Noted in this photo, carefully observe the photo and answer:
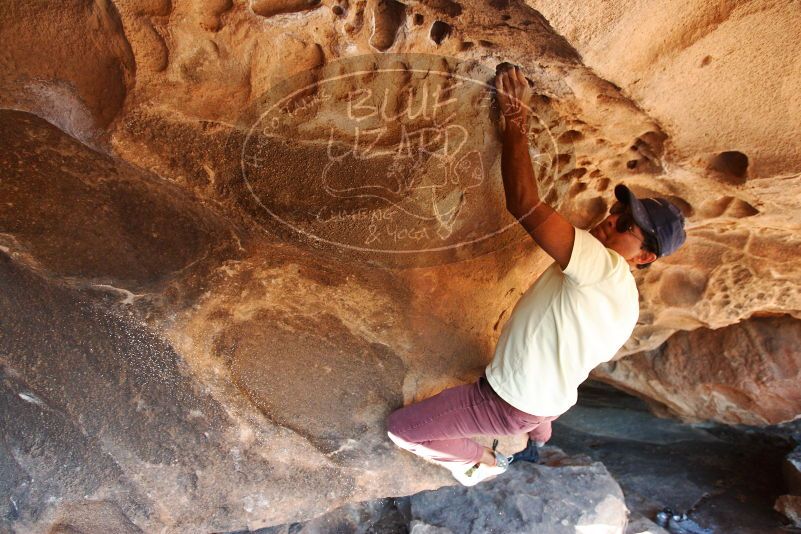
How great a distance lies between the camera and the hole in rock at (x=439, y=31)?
3.73 feet

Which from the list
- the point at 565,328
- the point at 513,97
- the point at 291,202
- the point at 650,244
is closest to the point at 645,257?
the point at 650,244

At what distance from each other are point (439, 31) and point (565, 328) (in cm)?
70

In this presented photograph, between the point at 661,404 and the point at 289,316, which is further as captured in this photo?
the point at 661,404

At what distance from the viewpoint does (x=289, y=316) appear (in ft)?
4.85

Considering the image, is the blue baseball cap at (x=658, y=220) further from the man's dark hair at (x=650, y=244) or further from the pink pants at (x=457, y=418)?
the pink pants at (x=457, y=418)

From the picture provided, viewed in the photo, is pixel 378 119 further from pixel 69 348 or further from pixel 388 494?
pixel 388 494

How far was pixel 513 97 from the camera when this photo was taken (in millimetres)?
1267

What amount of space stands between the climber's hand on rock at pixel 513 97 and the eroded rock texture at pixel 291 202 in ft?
0.12

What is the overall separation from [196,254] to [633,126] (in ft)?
3.50

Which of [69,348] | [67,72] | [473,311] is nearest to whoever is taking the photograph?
[67,72]

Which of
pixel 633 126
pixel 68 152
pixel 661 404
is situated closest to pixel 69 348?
pixel 68 152

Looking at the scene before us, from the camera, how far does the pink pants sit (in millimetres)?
1477

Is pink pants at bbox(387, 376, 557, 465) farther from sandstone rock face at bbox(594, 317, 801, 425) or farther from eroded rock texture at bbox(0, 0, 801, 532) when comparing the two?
sandstone rock face at bbox(594, 317, 801, 425)

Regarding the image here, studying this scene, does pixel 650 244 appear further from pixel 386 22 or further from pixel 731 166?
pixel 386 22
